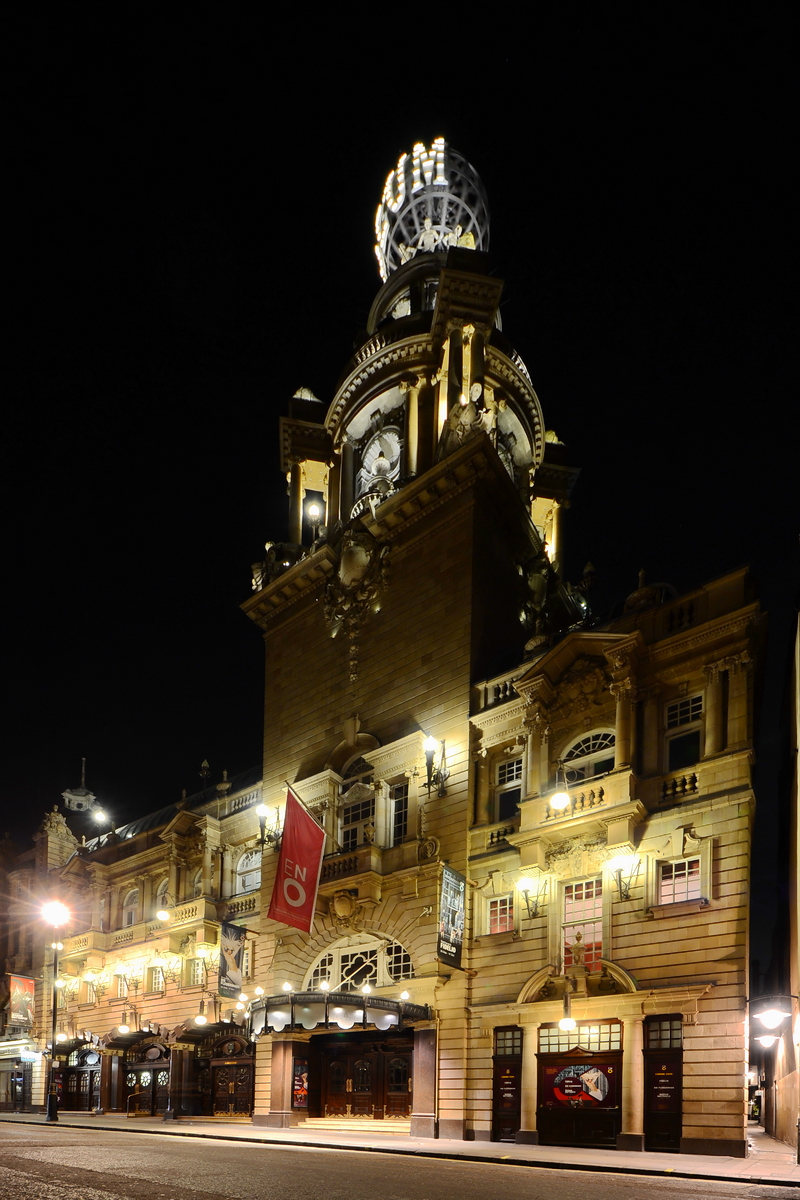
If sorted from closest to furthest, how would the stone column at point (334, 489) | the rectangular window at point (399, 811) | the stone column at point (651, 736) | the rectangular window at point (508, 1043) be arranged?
the stone column at point (651, 736) < the rectangular window at point (508, 1043) < the rectangular window at point (399, 811) < the stone column at point (334, 489)

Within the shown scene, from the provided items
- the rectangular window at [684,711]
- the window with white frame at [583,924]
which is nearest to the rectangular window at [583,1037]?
the window with white frame at [583,924]

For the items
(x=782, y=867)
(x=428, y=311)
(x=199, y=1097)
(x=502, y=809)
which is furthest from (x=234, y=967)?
(x=428, y=311)

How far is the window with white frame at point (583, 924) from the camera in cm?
2614

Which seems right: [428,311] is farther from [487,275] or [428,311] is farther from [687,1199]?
[687,1199]

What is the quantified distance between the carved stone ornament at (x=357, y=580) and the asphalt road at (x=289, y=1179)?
19374 mm

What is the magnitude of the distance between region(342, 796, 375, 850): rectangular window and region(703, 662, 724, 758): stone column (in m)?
13.1

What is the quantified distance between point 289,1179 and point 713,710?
1644 cm

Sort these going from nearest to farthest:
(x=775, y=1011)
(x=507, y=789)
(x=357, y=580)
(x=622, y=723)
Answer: (x=775, y=1011) < (x=622, y=723) < (x=507, y=789) < (x=357, y=580)

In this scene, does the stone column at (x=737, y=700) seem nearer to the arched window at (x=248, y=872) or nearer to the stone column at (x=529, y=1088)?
the stone column at (x=529, y=1088)

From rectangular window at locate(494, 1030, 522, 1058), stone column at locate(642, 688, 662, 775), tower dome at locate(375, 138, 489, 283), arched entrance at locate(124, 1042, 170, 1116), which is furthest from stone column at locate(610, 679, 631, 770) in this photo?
tower dome at locate(375, 138, 489, 283)

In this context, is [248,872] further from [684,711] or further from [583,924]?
[684,711]

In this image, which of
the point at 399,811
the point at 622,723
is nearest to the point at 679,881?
the point at 622,723

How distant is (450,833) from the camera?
30.9m

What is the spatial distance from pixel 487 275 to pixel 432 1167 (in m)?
33.7
